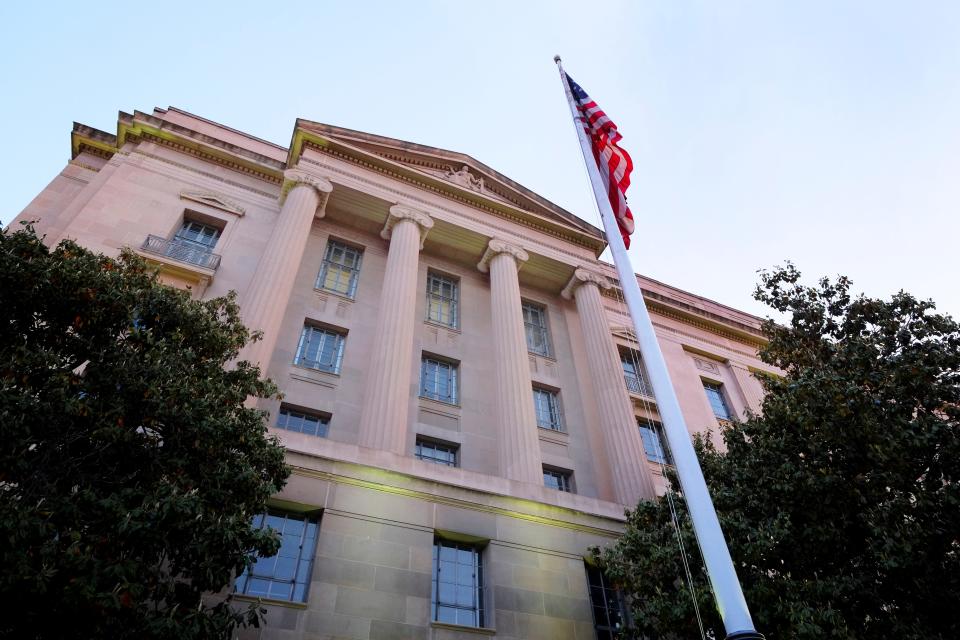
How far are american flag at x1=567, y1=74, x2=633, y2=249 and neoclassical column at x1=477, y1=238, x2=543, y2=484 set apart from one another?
797 centimetres

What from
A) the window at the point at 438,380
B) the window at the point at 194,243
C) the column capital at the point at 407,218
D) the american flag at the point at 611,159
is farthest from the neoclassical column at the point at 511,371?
the window at the point at 194,243

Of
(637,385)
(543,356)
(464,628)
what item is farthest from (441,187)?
(464,628)

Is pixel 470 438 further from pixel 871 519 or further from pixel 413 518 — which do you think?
pixel 871 519

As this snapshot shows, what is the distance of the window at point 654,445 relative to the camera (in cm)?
2194

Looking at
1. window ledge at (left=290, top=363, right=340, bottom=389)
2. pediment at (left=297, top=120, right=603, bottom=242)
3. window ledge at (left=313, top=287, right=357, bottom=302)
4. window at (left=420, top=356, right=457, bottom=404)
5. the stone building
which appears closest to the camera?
the stone building

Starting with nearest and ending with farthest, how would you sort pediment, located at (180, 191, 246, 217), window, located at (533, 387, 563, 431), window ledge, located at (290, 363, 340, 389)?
window ledge, located at (290, 363, 340, 389) → window, located at (533, 387, 563, 431) → pediment, located at (180, 191, 246, 217)

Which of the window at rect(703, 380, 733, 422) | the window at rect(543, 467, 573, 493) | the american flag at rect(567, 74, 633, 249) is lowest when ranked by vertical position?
the window at rect(543, 467, 573, 493)

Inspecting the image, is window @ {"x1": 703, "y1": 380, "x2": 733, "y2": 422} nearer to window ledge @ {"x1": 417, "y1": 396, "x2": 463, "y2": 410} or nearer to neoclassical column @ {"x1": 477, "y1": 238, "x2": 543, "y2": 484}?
neoclassical column @ {"x1": 477, "y1": 238, "x2": 543, "y2": 484}

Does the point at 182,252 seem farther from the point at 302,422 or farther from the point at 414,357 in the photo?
the point at 414,357

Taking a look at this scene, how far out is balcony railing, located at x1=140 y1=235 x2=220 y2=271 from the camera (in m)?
18.9

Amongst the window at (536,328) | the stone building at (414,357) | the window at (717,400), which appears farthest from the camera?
the window at (717,400)

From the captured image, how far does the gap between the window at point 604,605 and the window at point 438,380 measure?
6.98 meters

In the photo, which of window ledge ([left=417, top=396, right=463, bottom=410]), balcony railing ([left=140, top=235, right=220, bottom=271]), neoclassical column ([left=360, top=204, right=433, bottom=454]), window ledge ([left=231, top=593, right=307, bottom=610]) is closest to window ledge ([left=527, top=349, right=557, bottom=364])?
window ledge ([left=417, top=396, right=463, bottom=410])

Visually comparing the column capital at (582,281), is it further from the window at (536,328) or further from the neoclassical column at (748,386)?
the neoclassical column at (748,386)
